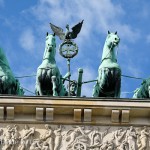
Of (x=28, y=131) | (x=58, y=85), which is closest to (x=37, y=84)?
(x=58, y=85)

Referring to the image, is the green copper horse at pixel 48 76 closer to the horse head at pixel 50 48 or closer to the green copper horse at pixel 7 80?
the horse head at pixel 50 48

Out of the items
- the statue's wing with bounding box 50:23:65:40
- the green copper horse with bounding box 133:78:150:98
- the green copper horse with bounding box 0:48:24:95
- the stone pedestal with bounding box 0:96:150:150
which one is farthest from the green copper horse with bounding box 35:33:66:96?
the green copper horse with bounding box 133:78:150:98

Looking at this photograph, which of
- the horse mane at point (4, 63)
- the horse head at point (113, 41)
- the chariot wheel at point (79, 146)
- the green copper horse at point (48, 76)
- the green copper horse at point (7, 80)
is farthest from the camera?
the horse head at point (113, 41)

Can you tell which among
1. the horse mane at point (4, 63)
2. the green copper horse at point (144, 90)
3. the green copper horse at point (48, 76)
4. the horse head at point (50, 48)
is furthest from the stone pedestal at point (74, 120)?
the horse head at point (50, 48)

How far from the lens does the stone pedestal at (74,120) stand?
64.8 feet

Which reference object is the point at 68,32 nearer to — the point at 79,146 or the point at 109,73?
the point at 109,73

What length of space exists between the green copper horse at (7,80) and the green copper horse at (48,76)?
0.47 metres

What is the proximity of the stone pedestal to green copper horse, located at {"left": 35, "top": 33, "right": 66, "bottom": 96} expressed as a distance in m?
1.18

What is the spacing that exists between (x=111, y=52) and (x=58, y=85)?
1424 millimetres

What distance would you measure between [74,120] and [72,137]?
40 cm

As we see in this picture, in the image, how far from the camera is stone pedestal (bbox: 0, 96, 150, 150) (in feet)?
64.8

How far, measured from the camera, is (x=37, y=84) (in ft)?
70.4

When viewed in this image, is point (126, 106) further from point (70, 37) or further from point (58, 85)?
point (70, 37)

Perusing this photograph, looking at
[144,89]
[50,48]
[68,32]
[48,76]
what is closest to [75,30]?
[68,32]
